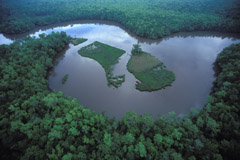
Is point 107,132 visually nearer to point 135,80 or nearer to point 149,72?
point 135,80

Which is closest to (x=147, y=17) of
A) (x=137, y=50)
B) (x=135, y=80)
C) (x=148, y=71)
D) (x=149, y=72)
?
(x=137, y=50)

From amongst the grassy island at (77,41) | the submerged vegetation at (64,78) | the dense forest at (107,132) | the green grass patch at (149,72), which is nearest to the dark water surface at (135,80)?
the submerged vegetation at (64,78)

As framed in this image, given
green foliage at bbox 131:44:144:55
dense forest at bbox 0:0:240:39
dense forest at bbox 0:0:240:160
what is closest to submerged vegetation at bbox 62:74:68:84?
dense forest at bbox 0:0:240:160

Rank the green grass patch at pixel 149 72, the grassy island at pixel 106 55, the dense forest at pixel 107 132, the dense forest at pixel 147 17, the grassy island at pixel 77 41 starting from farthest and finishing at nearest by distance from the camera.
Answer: the dense forest at pixel 147 17 < the grassy island at pixel 77 41 < the grassy island at pixel 106 55 < the green grass patch at pixel 149 72 < the dense forest at pixel 107 132

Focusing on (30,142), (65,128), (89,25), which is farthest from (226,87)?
(89,25)

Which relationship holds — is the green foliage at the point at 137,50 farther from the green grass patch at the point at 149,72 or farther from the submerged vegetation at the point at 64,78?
the submerged vegetation at the point at 64,78

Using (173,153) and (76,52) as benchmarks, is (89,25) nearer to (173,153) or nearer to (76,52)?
(76,52)
